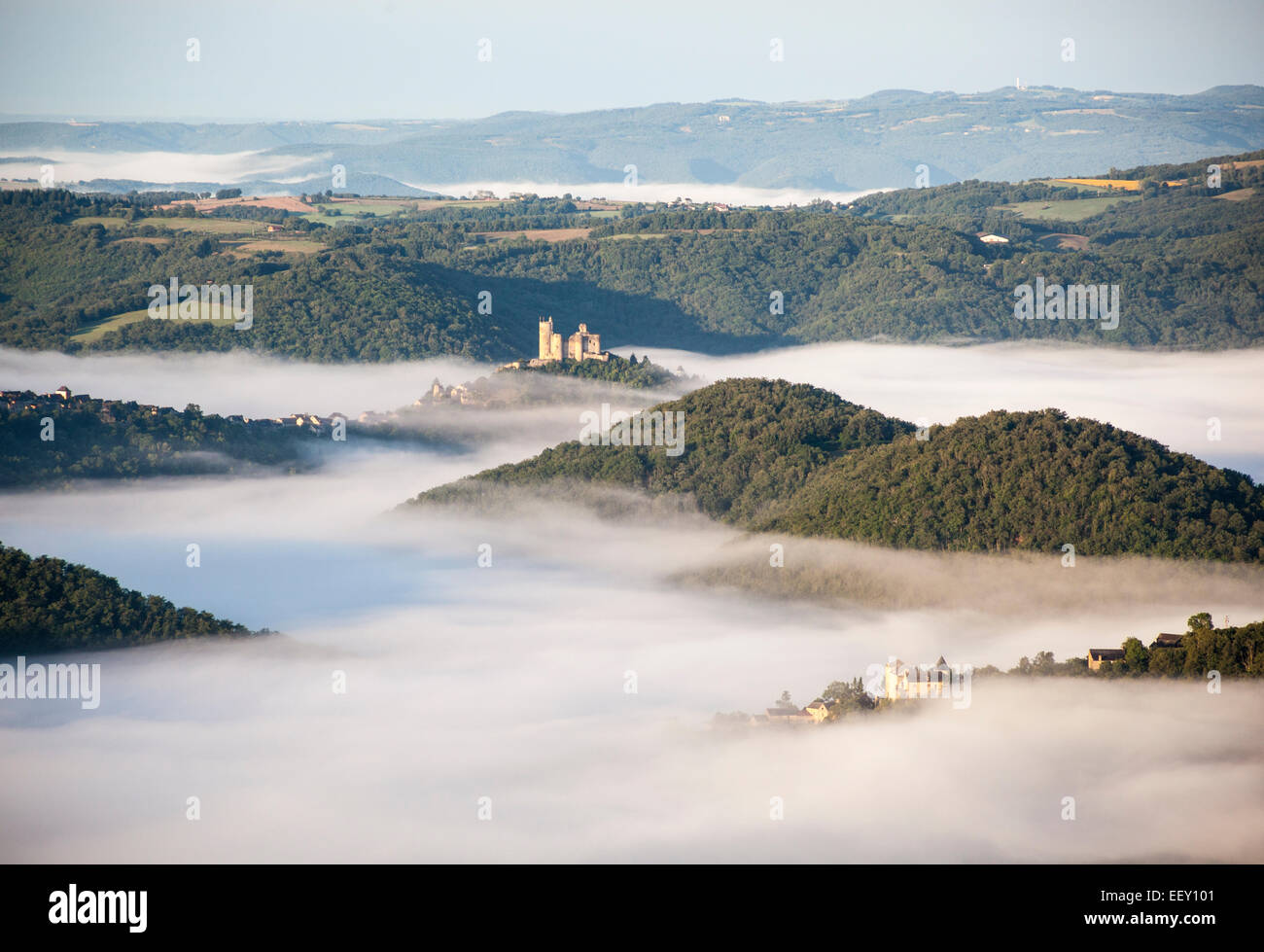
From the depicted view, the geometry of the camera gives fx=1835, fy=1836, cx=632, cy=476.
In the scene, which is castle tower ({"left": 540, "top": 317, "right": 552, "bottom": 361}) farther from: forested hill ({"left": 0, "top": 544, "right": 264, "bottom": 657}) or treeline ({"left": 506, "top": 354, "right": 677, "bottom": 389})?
forested hill ({"left": 0, "top": 544, "right": 264, "bottom": 657})

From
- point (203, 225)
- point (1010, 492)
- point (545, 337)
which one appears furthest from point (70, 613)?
point (203, 225)

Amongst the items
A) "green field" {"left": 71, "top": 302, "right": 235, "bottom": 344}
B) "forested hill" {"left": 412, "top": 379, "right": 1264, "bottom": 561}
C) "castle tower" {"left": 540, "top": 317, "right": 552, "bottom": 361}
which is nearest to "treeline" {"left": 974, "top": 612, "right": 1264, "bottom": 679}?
"forested hill" {"left": 412, "top": 379, "right": 1264, "bottom": 561}

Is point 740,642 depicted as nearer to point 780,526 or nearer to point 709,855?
point 780,526

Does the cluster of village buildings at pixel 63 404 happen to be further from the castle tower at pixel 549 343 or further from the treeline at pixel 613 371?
the castle tower at pixel 549 343

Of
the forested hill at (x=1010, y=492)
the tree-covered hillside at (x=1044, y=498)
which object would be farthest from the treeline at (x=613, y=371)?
the tree-covered hillside at (x=1044, y=498)

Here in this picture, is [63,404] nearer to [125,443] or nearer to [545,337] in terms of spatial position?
[125,443]

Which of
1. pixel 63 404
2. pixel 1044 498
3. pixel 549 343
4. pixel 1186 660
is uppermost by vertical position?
pixel 549 343
